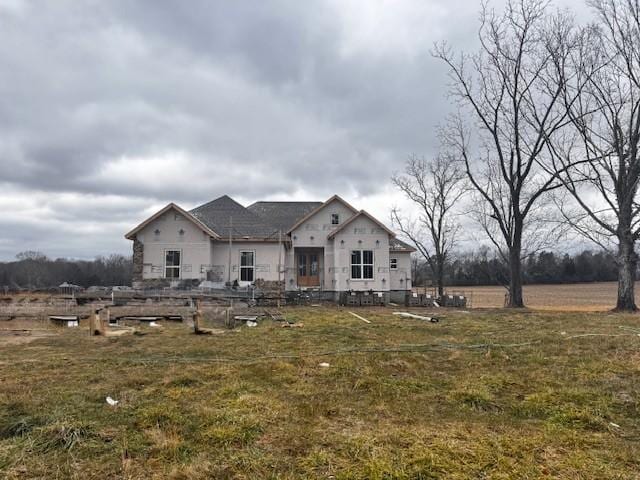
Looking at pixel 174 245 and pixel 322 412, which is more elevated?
pixel 174 245

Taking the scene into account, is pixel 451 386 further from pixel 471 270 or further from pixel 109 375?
pixel 471 270

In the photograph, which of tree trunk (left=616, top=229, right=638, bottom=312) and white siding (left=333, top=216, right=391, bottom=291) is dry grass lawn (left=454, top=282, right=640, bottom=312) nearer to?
tree trunk (left=616, top=229, right=638, bottom=312)

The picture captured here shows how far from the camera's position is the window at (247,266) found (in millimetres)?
25078

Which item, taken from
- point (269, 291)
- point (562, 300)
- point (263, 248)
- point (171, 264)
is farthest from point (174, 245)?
point (562, 300)

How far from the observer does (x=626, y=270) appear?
805 inches

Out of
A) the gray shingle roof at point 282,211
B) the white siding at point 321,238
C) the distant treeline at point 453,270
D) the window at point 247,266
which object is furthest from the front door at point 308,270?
the distant treeline at point 453,270

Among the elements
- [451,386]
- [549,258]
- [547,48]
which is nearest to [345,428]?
[451,386]

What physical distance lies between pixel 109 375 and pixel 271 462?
4127 mm

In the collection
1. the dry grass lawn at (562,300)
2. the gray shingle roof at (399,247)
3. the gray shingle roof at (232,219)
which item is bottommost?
the dry grass lawn at (562,300)

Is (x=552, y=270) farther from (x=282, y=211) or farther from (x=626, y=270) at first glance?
(x=282, y=211)

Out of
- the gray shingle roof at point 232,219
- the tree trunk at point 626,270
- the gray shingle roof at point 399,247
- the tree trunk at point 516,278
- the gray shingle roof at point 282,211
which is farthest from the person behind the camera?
the gray shingle roof at point 399,247

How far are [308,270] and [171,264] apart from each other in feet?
27.1

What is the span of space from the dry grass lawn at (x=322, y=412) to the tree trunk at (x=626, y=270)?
14.0 meters

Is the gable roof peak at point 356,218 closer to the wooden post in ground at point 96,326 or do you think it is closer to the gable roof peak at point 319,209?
the gable roof peak at point 319,209
